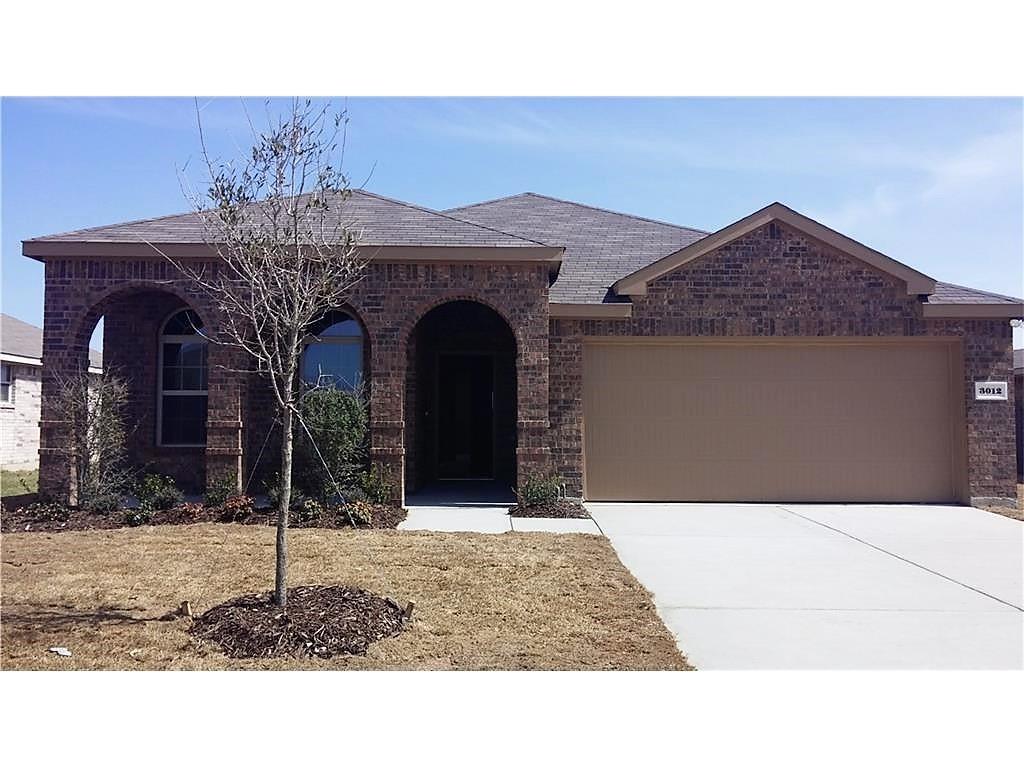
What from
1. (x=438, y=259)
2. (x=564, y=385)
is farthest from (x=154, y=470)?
(x=564, y=385)

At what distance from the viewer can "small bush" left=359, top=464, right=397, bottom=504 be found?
10.7 m

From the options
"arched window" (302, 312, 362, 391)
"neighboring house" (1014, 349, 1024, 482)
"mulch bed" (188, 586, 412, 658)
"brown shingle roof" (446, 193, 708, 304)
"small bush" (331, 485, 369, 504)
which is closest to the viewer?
"mulch bed" (188, 586, 412, 658)

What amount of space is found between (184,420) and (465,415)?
16.2 feet

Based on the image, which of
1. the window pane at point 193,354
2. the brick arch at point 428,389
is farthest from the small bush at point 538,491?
the window pane at point 193,354

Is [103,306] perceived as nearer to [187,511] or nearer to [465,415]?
[187,511]

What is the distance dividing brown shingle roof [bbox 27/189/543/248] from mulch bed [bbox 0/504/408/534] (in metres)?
3.79

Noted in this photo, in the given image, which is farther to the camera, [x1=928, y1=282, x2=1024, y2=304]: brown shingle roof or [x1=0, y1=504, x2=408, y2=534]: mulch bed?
[x1=928, y1=282, x2=1024, y2=304]: brown shingle roof

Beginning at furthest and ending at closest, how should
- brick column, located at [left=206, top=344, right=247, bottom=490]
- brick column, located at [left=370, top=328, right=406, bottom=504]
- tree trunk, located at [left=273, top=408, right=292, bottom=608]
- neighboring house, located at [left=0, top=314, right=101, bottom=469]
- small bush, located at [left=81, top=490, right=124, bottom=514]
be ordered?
neighboring house, located at [left=0, top=314, right=101, bottom=469]
brick column, located at [left=370, top=328, right=406, bottom=504]
brick column, located at [left=206, top=344, right=247, bottom=490]
small bush, located at [left=81, top=490, right=124, bottom=514]
tree trunk, located at [left=273, top=408, right=292, bottom=608]

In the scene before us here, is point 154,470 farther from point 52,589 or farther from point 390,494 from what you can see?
point 52,589

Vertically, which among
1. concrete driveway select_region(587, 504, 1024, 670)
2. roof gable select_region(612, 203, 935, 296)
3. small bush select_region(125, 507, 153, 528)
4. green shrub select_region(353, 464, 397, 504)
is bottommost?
concrete driveway select_region(587, 504, 1024, 670)

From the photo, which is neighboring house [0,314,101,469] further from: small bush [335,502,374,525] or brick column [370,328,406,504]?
small bush [335,502,374,525]

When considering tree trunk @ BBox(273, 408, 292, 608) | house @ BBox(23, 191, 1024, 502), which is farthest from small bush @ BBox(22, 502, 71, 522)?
tree trunk @ BBox(273, 408, 292, 608)

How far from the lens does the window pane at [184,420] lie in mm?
12383

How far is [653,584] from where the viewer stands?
6902 millimetres
